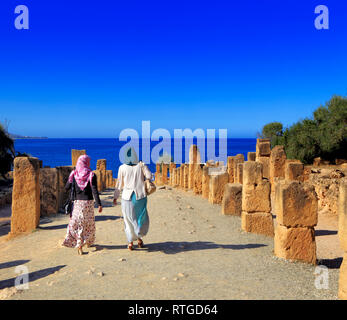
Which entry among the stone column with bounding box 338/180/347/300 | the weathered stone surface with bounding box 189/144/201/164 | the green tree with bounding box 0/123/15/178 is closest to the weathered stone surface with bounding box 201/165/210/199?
the weathered stone surface with bounding box 189/144/201/164

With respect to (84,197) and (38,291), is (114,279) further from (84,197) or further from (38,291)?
(84,197)

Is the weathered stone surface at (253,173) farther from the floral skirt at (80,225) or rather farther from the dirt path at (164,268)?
the floral skirt at (80,225)

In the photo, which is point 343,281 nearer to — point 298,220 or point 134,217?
point 298,220

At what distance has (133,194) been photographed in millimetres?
6383

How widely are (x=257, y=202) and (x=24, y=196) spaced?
243 inches

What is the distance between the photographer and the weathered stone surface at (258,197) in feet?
28.6

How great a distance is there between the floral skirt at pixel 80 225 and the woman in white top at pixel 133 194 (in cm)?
63

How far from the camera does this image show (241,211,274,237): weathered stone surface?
8.70 metres

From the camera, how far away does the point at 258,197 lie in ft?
28.7

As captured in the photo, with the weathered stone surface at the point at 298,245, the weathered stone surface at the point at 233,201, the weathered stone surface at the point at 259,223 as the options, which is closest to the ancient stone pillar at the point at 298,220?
the weathered stone surface at the point at 298,245

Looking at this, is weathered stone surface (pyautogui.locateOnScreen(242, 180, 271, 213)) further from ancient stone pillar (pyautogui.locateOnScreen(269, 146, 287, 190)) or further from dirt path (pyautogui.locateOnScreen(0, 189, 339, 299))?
ancient stone pillar (pyautogui.locateOnScreen(269, 146, 287, 190))

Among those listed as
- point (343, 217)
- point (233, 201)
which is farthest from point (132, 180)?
point (233, 201)

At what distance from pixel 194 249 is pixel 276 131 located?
125 ft
